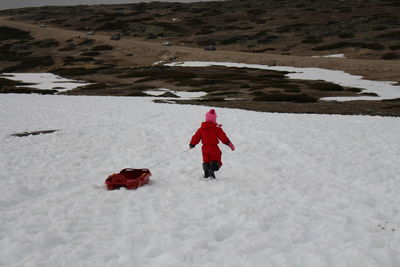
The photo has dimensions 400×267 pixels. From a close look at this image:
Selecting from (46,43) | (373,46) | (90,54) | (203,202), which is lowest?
(203,202)

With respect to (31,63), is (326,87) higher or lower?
lower

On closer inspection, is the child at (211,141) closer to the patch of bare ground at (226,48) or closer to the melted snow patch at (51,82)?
the patch of bare ground at (226,48)

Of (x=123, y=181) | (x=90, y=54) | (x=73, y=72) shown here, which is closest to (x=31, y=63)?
(x=90, y=54)

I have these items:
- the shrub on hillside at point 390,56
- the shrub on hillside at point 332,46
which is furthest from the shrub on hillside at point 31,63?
the shrub on hillside at point 390,56

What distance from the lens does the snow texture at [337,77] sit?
136 ft

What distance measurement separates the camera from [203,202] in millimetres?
9484

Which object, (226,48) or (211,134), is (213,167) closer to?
(211,134)

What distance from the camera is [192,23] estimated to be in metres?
136

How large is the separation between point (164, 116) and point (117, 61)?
209 ft

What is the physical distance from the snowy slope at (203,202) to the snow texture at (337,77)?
24.2 metres

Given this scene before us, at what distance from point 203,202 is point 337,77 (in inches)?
2095

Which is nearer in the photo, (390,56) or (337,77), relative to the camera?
(337,77)

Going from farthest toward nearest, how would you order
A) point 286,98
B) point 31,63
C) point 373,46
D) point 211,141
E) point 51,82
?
1. point 31,63
2. point 373,46
3. point 51,82
4. point 286,98
5. point 211,141

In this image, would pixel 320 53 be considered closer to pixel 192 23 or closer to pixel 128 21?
pixel 192 23
